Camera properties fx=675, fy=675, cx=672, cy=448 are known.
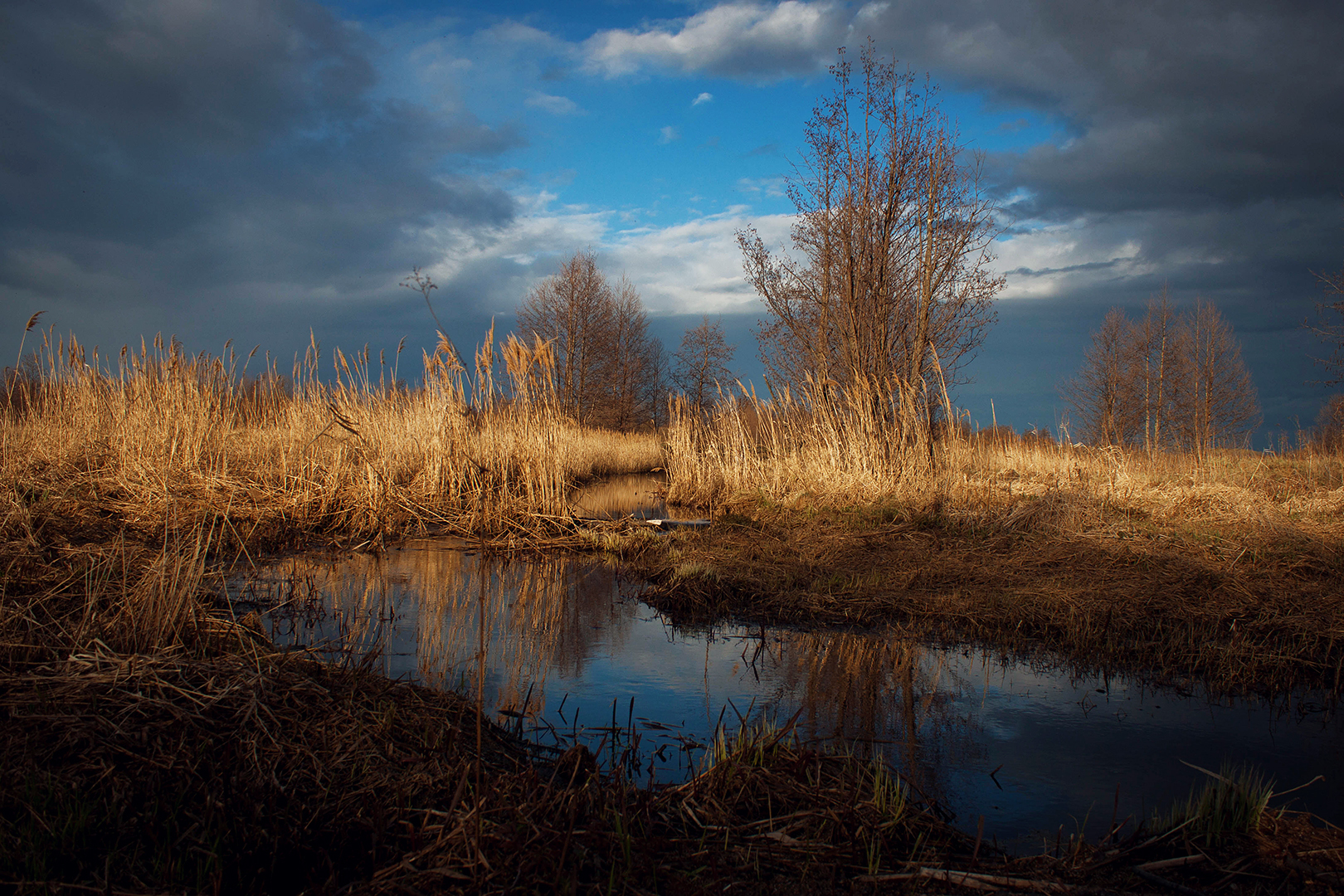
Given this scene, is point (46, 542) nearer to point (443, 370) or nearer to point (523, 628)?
point (523, 628)

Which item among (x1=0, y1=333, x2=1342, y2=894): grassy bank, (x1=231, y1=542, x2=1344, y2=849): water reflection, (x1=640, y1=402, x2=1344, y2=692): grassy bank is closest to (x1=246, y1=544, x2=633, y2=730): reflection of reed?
(x1=231, y1=542, x2=1344, y2=849): water reflection

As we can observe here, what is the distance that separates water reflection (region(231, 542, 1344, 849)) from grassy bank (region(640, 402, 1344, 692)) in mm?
437

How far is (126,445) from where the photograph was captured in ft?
23.0

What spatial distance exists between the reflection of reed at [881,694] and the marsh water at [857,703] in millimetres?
10

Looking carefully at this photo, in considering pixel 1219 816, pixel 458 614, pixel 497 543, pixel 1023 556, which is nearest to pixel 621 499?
pixel 497 543

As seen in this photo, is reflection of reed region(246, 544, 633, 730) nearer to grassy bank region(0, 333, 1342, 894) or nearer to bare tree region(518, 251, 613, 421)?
grassy bank region(0, 333, 1342, 894)

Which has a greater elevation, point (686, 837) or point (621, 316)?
point (621, 316)

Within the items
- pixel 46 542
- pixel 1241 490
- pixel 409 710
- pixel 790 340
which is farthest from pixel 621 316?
pixel 409 710

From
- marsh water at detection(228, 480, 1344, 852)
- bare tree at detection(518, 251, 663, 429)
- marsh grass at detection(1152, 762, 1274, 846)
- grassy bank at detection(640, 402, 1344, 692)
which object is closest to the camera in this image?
marsh grass at detection(1152, 762, 1274, 846)

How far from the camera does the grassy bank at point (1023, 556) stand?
376cm

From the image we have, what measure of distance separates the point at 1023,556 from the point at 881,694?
2.98m

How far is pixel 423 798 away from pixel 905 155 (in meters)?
10.3

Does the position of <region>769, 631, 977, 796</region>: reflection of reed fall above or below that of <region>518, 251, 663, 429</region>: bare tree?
below

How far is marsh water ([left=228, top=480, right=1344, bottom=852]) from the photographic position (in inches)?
88.9
